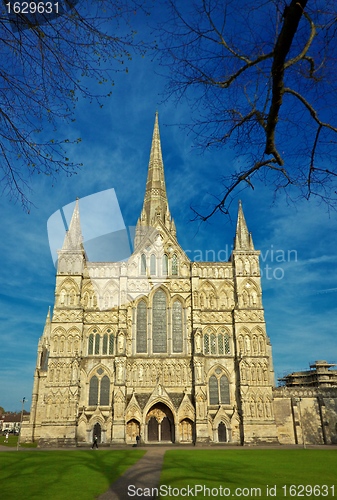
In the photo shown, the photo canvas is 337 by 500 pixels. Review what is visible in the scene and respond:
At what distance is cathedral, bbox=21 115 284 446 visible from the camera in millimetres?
38969

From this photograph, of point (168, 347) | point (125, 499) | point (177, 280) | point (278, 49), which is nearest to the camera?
point (278, 49)

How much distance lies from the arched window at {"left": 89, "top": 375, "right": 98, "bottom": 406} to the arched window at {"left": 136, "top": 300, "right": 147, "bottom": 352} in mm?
5049

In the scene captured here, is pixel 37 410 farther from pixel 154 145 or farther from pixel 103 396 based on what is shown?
pixel 154 145

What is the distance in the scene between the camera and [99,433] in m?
38.8

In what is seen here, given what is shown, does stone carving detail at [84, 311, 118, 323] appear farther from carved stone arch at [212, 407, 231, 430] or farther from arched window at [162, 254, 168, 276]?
carved stone arch at [212, 407, 231, 430]

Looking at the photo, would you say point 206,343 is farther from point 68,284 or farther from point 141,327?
point 68,284

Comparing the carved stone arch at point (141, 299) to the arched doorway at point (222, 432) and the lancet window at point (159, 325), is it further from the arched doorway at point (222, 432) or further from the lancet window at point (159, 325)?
the arched doorway at point (222, 432)

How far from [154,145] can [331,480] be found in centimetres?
5195

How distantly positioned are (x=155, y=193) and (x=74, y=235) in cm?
1391

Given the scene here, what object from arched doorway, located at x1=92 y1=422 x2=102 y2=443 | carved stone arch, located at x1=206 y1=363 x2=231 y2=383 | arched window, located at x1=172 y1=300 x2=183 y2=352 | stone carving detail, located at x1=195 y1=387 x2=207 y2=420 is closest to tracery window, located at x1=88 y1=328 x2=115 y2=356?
arched window, located at x1=172 y1=300 x2=183 y2=352

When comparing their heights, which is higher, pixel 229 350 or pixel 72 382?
pixel 229 350

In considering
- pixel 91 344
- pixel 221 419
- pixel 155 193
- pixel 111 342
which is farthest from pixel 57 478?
pixel 155 193

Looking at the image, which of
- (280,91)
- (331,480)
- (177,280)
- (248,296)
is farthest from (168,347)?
(280,91)

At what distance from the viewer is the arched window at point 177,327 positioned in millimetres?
42406
